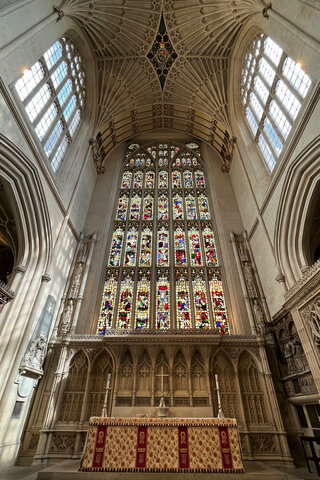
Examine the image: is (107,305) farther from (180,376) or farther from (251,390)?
(251,390)

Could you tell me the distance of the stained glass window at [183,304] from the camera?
1024 centimetres

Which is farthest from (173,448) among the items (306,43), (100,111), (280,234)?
(100,111)

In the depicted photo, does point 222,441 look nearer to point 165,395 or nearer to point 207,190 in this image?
point 165,395

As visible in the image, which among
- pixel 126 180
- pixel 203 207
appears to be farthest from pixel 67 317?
A: pixel 126 180

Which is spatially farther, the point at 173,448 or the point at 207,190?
the point at 207,190

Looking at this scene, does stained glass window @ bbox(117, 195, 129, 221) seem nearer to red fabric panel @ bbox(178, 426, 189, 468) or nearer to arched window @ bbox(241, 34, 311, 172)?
arched window @ bbox(241, 34, 311, 172)

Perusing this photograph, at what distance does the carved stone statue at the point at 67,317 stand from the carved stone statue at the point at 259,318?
7.08 metres

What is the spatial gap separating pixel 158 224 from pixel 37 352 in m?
8.18

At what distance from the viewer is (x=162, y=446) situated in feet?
16.7

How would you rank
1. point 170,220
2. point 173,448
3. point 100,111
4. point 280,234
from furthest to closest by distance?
point 100,111 → point 170,220 → point 280,234 → point 173,448

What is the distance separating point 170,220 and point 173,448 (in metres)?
10.0

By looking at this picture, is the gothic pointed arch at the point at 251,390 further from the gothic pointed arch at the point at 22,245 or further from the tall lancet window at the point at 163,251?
the gothic pointed arch at the point at 22,245

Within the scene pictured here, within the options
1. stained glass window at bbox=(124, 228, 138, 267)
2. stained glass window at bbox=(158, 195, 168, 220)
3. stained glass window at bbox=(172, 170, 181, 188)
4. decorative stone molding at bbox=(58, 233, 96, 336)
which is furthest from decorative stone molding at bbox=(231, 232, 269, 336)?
decorative stone molding at bbox=(58, 233, 96, 336)

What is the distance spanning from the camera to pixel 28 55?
328 inches
